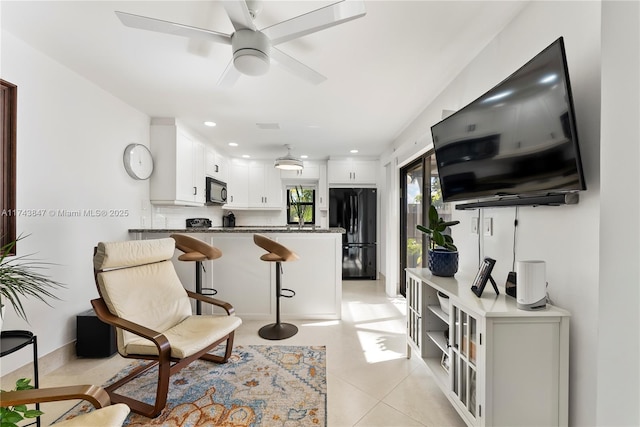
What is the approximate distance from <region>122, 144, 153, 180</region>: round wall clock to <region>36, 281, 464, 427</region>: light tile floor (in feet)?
6.04

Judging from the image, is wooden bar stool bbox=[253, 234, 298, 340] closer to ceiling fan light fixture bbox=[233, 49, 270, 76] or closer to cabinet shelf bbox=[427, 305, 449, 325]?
cabinet shelf bbox=[427, 305, 449, 325]

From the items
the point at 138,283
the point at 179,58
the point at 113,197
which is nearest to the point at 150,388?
the point at 138,283

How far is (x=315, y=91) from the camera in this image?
2.60 m

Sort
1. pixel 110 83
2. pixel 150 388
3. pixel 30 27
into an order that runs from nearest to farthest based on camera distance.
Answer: pixel 30 27
pixel 150 388
pixel 110 83

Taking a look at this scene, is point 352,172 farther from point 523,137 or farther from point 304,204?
point 523,137

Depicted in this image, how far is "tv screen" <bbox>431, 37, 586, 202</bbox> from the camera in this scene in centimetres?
114

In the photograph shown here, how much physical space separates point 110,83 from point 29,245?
1503 millimetres

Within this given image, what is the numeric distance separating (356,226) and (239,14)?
409cm

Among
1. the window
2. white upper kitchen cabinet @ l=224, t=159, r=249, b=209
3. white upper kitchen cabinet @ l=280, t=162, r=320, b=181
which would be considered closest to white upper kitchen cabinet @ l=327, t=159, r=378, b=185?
white upper kitchen cabinet @ l=280, t=162, r=320, b=181

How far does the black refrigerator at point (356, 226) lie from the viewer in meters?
5.12

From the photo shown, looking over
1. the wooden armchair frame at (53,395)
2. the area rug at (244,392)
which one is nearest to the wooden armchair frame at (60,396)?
the wooden armchair frame at (53,395)

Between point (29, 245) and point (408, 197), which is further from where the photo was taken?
point (408, 197)

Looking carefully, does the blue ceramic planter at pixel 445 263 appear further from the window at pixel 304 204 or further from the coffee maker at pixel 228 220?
the coffee maker at pixel 228 220

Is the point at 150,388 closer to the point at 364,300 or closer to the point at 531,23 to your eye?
the point at 364,300
